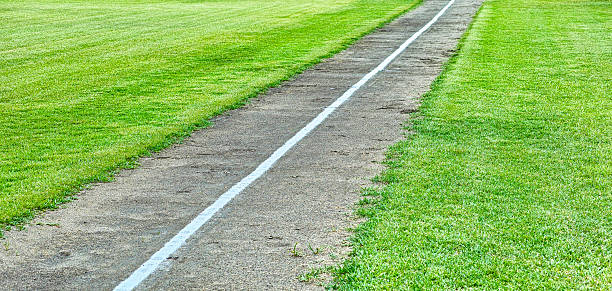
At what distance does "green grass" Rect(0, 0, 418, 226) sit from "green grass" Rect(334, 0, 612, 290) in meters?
3.55

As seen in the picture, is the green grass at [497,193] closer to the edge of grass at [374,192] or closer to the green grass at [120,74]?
the edge of grass at [374,192]

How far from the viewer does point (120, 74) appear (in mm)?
17438

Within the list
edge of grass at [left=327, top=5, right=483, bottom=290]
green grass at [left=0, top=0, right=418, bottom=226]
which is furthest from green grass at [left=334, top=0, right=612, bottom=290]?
green grass at [left=0, top=0, right=418, bottom=226]

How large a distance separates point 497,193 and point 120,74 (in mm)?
11292

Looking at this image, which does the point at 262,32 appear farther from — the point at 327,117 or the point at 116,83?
Result: the point at 327,117


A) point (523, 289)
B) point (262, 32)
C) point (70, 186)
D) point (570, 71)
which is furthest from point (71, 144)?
point (262, 32)

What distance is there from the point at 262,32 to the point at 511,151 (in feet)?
58.1

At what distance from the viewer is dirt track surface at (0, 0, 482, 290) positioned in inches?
248

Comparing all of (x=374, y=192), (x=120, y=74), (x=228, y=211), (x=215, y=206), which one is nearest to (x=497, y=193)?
(x=374, y=192)

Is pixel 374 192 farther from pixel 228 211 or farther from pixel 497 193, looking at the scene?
pixel 228 211

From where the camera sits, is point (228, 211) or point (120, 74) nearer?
point (228, 211)

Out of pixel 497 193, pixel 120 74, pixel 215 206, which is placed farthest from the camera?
pixel 120 74

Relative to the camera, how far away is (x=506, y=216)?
7430 mm

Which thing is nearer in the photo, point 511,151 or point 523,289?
point 523,289
